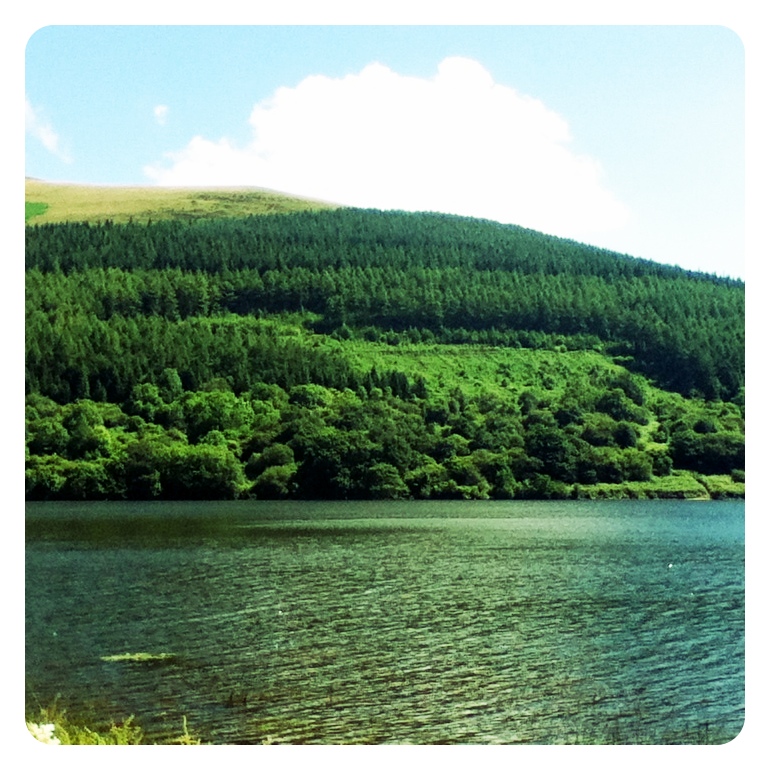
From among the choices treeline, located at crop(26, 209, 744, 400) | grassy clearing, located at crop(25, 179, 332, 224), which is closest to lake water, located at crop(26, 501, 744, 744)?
treeline, located at crop(26, 209, 744, 400)

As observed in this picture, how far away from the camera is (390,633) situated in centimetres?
2036

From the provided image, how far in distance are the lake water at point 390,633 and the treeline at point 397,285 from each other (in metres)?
28.9

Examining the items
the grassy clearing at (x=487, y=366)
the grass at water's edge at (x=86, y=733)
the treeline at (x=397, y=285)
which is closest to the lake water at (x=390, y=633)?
the grass at water's edge at (x=86, y=733)

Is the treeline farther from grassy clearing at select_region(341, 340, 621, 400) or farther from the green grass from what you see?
grassy clearing at select_region(341, 340, 621, 400)

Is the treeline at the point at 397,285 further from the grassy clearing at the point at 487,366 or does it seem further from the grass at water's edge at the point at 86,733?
the grass at water's edge at the point at 86,733

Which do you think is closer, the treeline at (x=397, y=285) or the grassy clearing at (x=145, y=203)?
the treeline at (x=397, y=285)

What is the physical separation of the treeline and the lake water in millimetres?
28881

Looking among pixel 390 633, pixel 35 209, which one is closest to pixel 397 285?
pixel 35 209

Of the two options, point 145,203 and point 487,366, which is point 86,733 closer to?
point 487,366

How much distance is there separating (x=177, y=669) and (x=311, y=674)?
2.15 m

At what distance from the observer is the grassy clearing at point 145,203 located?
66.5m

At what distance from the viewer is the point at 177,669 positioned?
57.6 ft

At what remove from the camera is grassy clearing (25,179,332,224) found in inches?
2618

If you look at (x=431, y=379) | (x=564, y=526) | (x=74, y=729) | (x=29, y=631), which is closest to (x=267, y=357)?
(x=431, y=379)
